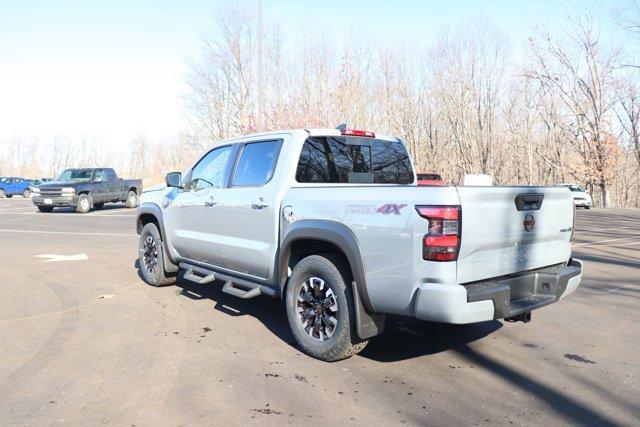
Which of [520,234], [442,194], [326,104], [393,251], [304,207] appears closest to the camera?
[442,194]

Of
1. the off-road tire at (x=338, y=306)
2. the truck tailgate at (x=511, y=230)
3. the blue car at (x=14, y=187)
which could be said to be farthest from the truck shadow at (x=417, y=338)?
the blue car at (x=14, y=187)

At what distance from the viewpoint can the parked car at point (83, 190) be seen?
20.8 m

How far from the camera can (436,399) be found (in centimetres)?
366

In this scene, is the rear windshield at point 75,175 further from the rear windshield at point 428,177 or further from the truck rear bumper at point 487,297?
the truck rear bumper at point 487,297

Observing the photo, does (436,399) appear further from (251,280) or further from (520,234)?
(251,280)

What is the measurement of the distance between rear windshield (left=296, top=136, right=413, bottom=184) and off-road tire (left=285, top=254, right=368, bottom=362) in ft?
2.98

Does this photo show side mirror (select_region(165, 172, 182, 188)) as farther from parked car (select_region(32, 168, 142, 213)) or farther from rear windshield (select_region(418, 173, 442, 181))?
parked car (select_region(32, 168, 142, 213))

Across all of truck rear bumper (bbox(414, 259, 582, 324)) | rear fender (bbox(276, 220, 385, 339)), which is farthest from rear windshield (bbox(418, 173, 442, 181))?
rear fender (bbox(276, 220, 385, 339))

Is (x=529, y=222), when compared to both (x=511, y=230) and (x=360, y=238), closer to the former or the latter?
(x=511, y=230)

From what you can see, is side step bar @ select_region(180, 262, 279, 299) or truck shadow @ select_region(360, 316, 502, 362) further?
side step bar @ select_region(180, 262, 279, 299)

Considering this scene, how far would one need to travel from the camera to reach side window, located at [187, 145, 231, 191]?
19.4ft

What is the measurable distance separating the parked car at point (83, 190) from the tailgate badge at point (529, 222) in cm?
2009

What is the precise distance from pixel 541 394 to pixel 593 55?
37455 mm

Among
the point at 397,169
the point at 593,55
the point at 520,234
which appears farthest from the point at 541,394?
the point at 593,55
